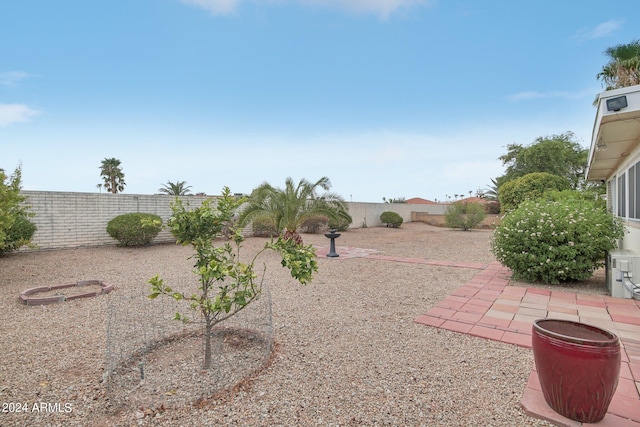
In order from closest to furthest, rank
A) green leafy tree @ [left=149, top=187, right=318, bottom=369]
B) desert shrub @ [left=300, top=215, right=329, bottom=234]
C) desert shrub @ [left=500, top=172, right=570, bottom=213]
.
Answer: green leafy tree @ [left=149, top=187, right=318, bottom=369], desert shrub @ [left=300, top=215, right=329, bottom=234], desert shrub @ [left=500, top=172, right=570, bottom=213]

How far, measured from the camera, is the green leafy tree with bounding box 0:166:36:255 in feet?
19.0

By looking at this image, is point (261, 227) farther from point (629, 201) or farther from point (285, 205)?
point (629, 201)

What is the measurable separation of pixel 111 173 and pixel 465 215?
27.8 m

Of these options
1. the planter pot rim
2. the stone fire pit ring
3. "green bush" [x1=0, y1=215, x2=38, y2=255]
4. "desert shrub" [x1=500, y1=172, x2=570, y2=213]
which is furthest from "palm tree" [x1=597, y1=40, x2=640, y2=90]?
"green bush" [x1=0, y1=215, x2=38, y2=255]

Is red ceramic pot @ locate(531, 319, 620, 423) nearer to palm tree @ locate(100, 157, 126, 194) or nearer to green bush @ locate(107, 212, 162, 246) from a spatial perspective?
green bush @ locate(107, 212, 162, 246)

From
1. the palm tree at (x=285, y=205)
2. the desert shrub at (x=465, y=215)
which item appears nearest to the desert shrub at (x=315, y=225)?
the palm tree at (x=285, y=205)

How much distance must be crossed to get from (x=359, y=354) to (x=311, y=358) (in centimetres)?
46

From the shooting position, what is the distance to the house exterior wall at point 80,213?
9109 mm

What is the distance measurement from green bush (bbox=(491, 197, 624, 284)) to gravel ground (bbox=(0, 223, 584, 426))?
5.38 feet

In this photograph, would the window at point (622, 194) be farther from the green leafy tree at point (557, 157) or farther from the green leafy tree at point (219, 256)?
the green leafy tree at point (557, 157)

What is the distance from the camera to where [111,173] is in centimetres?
2656

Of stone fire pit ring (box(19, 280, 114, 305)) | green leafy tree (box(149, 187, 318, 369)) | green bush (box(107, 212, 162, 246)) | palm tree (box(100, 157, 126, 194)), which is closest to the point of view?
green leafy tree (box(149, 187, 318, 369))

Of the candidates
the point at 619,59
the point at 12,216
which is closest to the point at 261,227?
the point at 12,216

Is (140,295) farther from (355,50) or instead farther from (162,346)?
(355,50)
